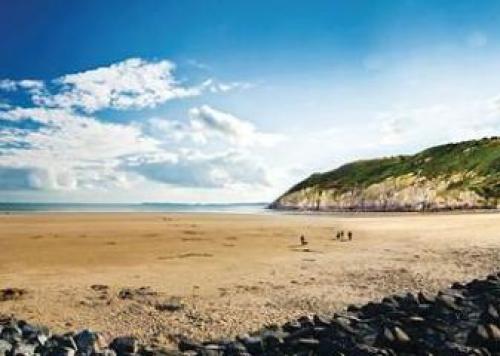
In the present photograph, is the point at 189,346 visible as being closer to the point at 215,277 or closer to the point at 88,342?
the point at 88,342

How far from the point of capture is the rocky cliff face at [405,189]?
356 feet

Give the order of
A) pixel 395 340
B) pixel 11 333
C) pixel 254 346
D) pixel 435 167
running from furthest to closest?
pixel 435 167, pixel 11 333, pixel 254 346, pixel 395 340

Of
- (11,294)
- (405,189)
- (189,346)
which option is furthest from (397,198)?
(189,346)

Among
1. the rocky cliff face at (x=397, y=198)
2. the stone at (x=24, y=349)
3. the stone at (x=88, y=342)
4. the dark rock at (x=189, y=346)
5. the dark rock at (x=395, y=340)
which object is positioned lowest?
the stone at (x=24, y=349)

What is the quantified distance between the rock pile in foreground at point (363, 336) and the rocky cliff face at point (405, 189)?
3504 inches

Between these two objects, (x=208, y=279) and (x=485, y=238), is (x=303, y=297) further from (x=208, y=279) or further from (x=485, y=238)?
(x=485, y=238)

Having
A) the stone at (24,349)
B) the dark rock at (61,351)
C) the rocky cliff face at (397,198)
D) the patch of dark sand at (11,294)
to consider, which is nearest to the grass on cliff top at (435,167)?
the rocky cliff face at (397,198)

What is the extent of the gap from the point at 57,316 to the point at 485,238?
25886 mm

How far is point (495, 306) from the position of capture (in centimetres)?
1210

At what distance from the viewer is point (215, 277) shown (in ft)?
71.7

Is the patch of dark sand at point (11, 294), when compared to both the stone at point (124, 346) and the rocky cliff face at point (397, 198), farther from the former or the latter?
the rocky cliff face at point (397, 198)

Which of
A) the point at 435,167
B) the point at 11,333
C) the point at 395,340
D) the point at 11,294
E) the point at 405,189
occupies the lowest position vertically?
the point at 11,333

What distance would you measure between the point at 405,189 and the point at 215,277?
111957 millimetres

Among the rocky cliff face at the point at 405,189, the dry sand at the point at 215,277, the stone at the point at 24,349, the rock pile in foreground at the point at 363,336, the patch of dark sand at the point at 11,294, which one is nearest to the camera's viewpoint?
the rock pile in foreground at the point at 363,336
